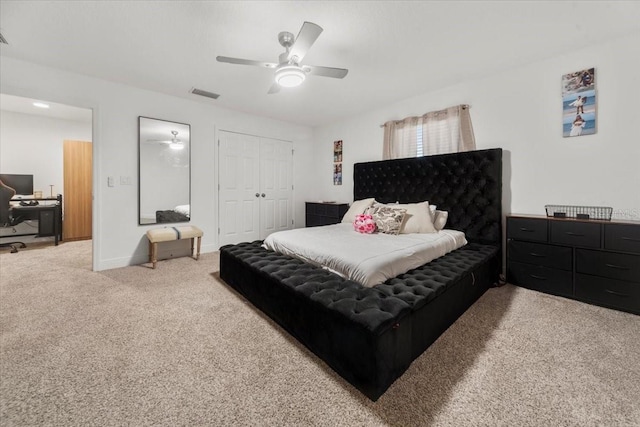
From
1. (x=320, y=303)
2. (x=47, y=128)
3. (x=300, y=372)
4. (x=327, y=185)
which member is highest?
(x=47, y=128)

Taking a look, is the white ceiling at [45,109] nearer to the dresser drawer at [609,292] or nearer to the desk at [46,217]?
the desk at [46,217]

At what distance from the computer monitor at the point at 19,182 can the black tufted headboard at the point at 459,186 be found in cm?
644

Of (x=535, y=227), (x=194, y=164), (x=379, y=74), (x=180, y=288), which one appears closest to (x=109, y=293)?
(x=180, y=288)

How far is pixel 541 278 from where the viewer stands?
267 centimetres

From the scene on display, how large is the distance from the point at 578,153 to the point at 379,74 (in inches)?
90.2

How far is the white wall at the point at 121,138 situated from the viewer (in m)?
3.04

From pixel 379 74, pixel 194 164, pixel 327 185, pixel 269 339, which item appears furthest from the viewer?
pixel 327 185

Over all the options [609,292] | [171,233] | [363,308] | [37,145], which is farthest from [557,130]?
[37,145]

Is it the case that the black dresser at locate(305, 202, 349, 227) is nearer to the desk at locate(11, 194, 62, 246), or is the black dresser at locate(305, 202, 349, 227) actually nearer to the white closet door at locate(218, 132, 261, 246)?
the white closet door at locate(218, 132, 261, 246)

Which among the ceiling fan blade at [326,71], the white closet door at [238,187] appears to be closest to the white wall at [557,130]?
the ceiling fan blade at [326,71]

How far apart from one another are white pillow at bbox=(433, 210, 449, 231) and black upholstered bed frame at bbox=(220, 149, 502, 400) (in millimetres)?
130

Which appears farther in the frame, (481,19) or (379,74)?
(379,74)

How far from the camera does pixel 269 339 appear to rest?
1856 mm

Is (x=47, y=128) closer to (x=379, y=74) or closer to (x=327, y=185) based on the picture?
(x=327, y=185)
